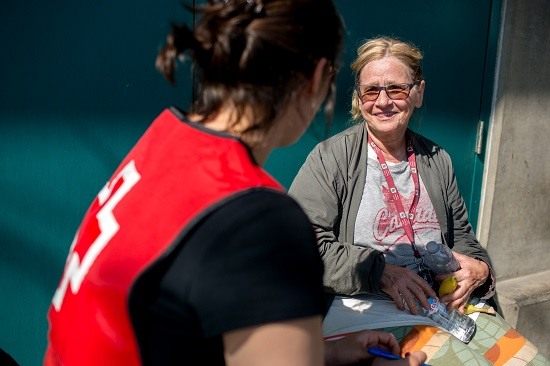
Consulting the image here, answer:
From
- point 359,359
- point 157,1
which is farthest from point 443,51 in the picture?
point 359,359

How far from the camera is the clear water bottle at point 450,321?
228cm

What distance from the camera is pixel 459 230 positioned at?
8.65 feet

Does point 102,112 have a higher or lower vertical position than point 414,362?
higher

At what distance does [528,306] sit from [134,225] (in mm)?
3015

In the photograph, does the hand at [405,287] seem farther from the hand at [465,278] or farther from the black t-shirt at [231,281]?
the black t-shirt at [231,281]

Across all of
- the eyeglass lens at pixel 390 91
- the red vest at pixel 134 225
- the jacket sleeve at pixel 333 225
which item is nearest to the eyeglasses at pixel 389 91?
the eyeglass lens at pixel 390 91

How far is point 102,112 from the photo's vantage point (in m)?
2.34

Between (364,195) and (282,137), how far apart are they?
1247 millimetres

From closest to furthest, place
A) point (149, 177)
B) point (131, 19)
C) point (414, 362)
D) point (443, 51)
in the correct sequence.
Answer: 1. point (149, 177)
2. point (414, 362)
3. point (131, 19)
4. point (443, 51)

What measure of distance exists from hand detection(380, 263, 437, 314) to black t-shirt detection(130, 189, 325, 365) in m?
1.25

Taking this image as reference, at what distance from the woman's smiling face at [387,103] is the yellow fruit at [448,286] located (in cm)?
57

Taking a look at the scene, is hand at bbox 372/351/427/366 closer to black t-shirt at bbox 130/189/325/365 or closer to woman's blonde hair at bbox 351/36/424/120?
black t-shirt at bbox 130/189/325/365

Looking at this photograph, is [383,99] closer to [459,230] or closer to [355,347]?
[459,230]

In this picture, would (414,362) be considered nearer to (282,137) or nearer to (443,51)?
(282,137)
